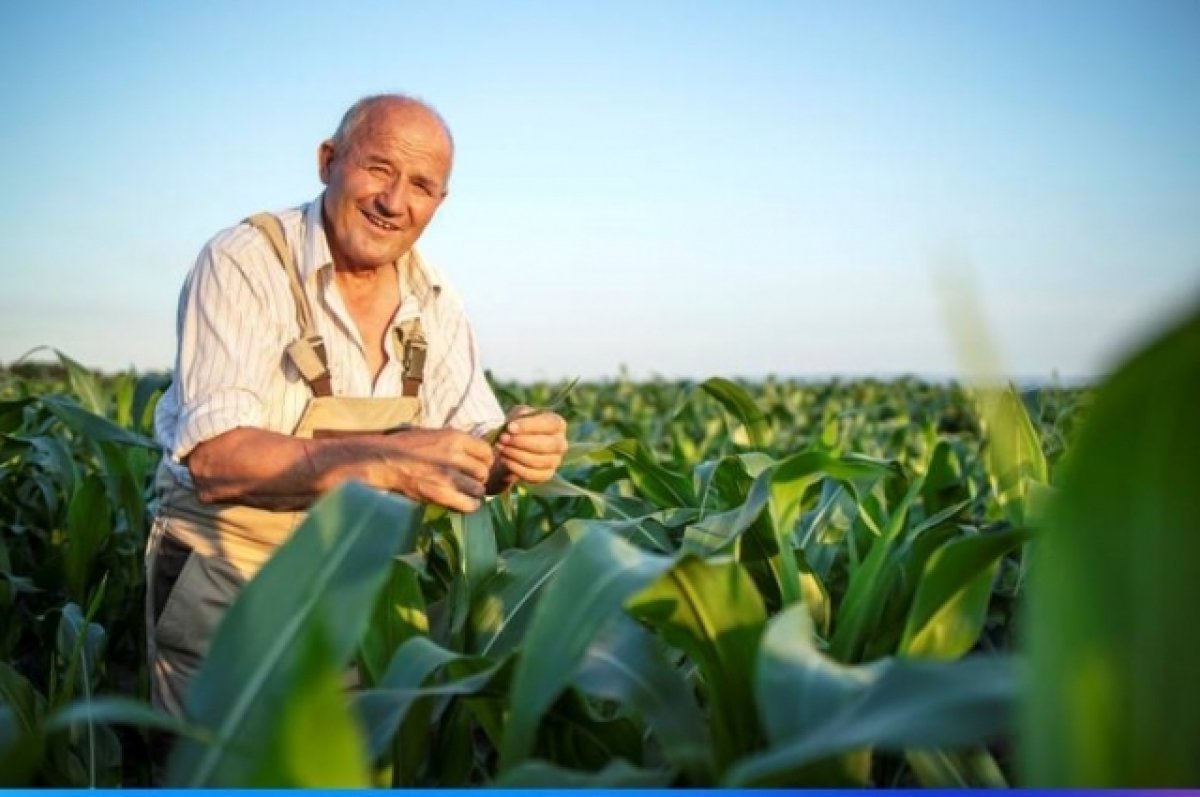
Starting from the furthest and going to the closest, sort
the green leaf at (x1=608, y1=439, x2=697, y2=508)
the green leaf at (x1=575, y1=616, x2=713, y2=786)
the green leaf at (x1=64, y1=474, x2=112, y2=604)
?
the green leaf at (x1=64, y1=474, x2=112, y2=604) < the green leaf at (x1=608, y1=439, x2=697, y2=508) < the green leaf at (x1=575, y1=616, x2=713, y2=786)

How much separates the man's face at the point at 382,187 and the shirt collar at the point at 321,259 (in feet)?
0.10

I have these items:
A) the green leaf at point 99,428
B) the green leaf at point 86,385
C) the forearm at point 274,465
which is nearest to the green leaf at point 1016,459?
the forearm at point 274,465

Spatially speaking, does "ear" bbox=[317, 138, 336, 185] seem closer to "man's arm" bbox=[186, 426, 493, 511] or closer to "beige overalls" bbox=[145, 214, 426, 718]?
"beige overalls" bbox=[145, 214, 426, 718]

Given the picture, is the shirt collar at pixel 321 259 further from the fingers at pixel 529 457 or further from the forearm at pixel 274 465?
the fingers at pixel 529 457

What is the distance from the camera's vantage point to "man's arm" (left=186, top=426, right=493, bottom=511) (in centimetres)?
176

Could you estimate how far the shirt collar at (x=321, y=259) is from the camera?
2246 mm

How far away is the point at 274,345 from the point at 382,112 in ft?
1.62

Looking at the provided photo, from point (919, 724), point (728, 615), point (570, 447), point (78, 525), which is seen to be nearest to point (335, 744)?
point (919, 724)

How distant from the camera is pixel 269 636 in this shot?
33.5 inches

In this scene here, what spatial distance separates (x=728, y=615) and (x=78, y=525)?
94.6 inches

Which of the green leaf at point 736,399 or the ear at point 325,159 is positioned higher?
the ear at point 325,159

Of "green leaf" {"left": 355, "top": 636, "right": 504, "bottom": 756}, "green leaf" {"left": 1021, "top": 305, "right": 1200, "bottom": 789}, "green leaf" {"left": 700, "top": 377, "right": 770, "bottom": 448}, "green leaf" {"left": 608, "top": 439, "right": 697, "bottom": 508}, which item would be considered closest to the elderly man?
"green leaf" {"left": 608, "top": 439, "right": 697, "bottom": 508}

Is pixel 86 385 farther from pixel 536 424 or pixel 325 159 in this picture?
pixel 536 424

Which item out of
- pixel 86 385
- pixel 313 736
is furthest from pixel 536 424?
pixel 86 385
